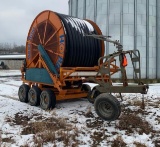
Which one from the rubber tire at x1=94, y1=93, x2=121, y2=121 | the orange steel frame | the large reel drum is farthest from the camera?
the large reel drum

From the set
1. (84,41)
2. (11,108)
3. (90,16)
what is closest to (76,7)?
(90,16)

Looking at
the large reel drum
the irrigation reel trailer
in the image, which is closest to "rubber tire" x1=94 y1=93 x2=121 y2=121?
the irrigation reel trailer

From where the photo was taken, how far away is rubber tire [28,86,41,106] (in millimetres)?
9344

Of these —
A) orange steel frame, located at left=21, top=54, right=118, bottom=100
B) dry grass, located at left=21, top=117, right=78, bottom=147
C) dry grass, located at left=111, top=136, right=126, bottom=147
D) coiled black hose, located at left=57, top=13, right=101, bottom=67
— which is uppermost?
coiled black hose, located at left=57, top=13, right=101, bottom=67

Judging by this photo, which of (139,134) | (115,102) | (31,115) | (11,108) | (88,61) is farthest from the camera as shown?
(88,61)

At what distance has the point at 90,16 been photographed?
62.7ft

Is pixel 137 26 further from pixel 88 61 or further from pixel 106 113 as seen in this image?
pixel 106 113

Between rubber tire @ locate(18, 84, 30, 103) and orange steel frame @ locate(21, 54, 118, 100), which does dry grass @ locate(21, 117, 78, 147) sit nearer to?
orange steel frame @ locate(21, 54, 118, 100)

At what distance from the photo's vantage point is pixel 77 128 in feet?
20.2

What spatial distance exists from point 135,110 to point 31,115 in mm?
3315

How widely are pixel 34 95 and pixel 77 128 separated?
3.78m

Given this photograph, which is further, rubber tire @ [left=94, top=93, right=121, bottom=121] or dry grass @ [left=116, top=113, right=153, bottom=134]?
rubber tire @ [left=94, top=93, right=121, bottom=121]

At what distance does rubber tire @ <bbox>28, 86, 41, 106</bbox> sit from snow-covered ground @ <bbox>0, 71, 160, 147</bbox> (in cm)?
74

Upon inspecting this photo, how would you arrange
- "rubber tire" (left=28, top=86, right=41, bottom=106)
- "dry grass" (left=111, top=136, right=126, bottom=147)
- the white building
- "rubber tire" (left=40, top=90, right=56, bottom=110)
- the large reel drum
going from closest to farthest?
"dry grass" (left=111, top=136, right=126, bottom=147) < "rubber tire" (left=40, top=90, right=56, bottom=110) < the large reel drum < "rubber tire" (left=28, top=86, right=41, bottom=106) < the white building
